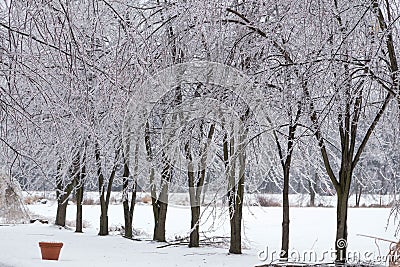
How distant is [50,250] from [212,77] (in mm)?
4065

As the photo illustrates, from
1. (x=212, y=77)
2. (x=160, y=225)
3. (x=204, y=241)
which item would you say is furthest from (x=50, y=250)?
(x=204, y=241)

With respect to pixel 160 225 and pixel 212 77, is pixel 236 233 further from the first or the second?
pixel 212 77

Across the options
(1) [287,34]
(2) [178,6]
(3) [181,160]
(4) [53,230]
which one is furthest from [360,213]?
(2) [178,6]

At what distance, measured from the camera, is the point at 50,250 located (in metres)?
10.7

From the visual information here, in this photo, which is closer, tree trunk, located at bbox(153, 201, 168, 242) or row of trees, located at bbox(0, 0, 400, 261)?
row of trees, located at bbox(0, 0, 400, 261)

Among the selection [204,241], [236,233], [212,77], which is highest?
[212,77]

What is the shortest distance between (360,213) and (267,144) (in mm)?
14863

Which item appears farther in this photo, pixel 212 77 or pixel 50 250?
pixel 50 250

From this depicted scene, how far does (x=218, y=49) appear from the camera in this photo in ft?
27.1

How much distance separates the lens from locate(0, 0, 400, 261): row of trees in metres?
5.75

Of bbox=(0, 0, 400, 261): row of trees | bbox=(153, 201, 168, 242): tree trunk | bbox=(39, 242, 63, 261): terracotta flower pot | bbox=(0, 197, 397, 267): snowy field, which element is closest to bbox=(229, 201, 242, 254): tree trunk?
bbox=(0, 0, 400, 261): row of trees

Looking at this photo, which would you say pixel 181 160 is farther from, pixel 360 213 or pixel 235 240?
pixel 360 213

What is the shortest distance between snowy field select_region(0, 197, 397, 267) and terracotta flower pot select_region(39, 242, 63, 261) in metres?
0.15

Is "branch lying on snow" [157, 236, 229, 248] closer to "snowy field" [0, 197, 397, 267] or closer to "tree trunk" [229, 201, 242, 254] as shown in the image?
"snowy field" [0, 197, 397, 267]
